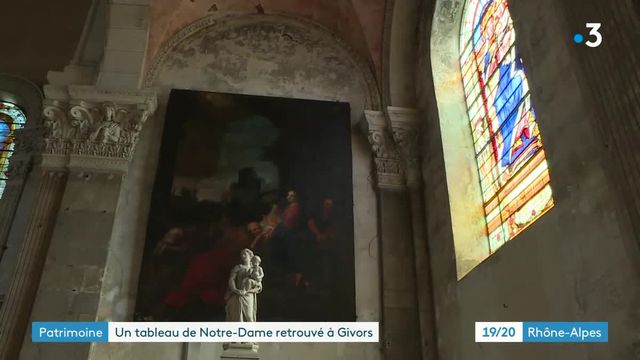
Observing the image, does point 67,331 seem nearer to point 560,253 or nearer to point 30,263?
point 30,263

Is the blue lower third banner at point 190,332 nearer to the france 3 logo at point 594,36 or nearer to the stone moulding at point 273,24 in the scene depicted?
the stone moulding at point 273,24

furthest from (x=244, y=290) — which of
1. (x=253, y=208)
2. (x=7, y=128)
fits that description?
(x=7, y=128)

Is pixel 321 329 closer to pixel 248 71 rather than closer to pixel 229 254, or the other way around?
pixel 229 254

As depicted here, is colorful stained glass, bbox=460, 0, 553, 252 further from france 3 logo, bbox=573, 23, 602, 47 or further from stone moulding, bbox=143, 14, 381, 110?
stone moulding, bbox=143, 14, 381, 110

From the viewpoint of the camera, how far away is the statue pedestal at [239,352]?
524 centimetres

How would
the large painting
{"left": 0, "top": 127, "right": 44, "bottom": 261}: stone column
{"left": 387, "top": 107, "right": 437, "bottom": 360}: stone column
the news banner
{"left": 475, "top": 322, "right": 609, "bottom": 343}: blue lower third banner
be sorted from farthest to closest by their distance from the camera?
{"left": 0, "top": 127, "right": 44, "bottom": 261}: stone column
the large painting
{"left": 387, "top": 107, "right": 437, "bottom": 360}: stone column
the news banner
{"left": 475, "top": 322, "right": 609, "bottom": 343}: blue lower third banner

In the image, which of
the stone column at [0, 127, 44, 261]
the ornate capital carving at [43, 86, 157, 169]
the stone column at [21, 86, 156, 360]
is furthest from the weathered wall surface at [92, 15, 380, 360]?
the stone column at [0, 127, 44, 261]

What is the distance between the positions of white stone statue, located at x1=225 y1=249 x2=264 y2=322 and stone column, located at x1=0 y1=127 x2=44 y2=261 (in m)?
4.98

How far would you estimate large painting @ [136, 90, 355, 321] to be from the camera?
7055 mm

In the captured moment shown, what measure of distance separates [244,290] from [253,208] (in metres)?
2.18

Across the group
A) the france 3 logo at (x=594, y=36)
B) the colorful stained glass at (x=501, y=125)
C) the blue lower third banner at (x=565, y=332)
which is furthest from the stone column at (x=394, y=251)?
the france 3 logo at (x=594, y=36)

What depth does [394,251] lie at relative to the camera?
7477 mm

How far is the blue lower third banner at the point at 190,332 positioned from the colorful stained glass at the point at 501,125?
2257 millimetres

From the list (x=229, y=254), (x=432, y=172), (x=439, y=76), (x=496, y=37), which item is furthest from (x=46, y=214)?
(x=496, y=37)
